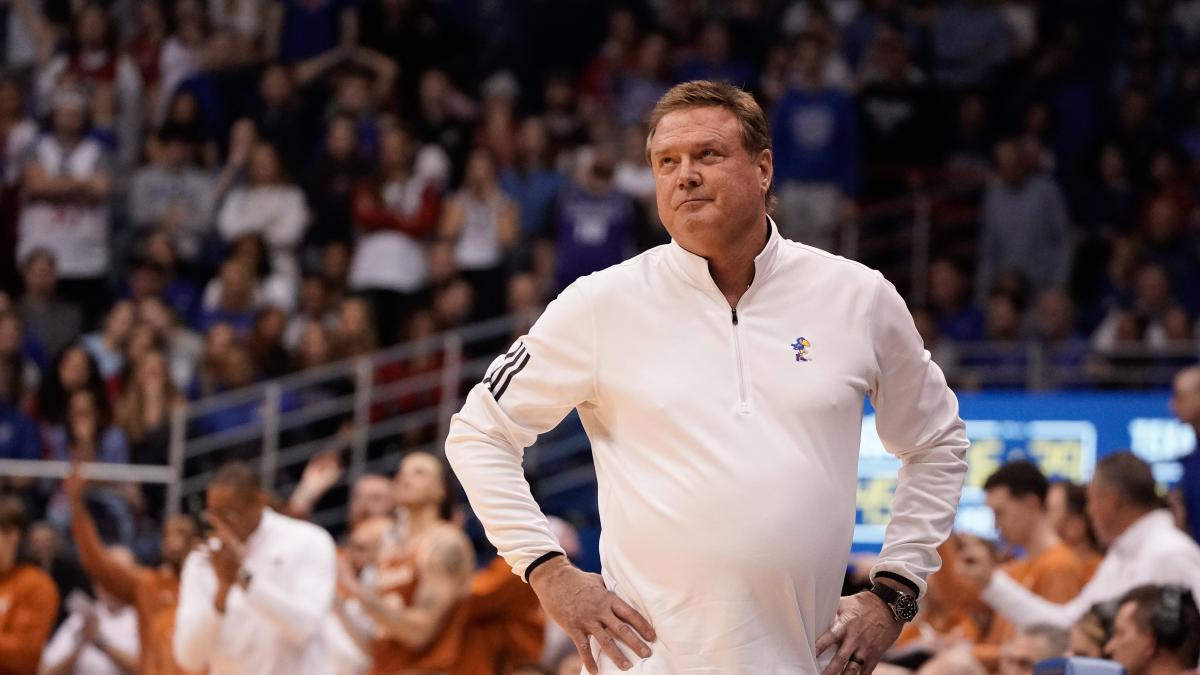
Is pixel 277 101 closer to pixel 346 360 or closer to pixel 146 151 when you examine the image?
pixel 146 151

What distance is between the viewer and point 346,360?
12.2 m

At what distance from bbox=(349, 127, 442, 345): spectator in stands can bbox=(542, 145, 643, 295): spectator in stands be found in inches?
43.0

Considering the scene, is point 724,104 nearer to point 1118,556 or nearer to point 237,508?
point 1118,556

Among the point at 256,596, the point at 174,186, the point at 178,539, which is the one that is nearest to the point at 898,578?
the point at 256,596

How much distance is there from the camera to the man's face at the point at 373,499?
946 centimetres

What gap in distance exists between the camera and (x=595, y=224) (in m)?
12.3

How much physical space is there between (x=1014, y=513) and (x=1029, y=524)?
0.09 metres

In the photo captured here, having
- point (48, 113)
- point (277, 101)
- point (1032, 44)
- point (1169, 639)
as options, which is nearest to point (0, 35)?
point (48, 113)

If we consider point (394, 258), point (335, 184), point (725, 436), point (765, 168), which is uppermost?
point (765, 168)

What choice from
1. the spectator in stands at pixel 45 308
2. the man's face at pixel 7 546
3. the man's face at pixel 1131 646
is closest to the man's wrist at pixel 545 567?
the man's face at pixel 1131 646

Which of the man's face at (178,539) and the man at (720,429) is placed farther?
the man's face at (178,539)

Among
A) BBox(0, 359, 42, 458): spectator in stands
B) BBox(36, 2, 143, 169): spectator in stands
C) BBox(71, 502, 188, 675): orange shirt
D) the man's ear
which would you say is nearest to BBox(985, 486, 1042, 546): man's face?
BBox(71, 502, 188, 675): orange shirt

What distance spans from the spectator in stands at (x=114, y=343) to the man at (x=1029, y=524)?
21.8 feet

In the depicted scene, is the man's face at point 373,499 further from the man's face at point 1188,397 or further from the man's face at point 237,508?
the man's face at point 1188,397
